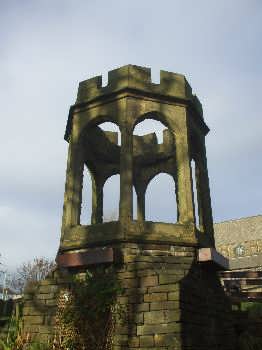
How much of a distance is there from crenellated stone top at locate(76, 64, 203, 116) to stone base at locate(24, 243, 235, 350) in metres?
3.48

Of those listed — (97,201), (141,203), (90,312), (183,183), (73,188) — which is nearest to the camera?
(90,312)

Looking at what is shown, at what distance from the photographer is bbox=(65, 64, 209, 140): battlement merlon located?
847 cm

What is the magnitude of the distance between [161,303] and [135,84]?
4770 mm

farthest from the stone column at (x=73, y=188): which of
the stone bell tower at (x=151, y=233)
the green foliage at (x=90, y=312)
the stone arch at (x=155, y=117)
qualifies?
the green foliage at (x=90, y=312)

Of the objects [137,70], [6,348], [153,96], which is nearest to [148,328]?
[6,348]

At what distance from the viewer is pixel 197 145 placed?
961cm

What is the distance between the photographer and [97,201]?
10.2 meters

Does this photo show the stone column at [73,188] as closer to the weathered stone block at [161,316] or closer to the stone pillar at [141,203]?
the weathered stone block at [161,316]

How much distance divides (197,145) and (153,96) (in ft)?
6.30

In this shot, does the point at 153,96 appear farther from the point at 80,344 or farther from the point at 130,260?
the point at 80,344

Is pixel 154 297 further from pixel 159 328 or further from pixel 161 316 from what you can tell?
pixel 159 328

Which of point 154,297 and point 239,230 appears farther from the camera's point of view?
point 239,230

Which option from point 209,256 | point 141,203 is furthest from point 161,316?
point 141,203

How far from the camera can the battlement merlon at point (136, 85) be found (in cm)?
847
